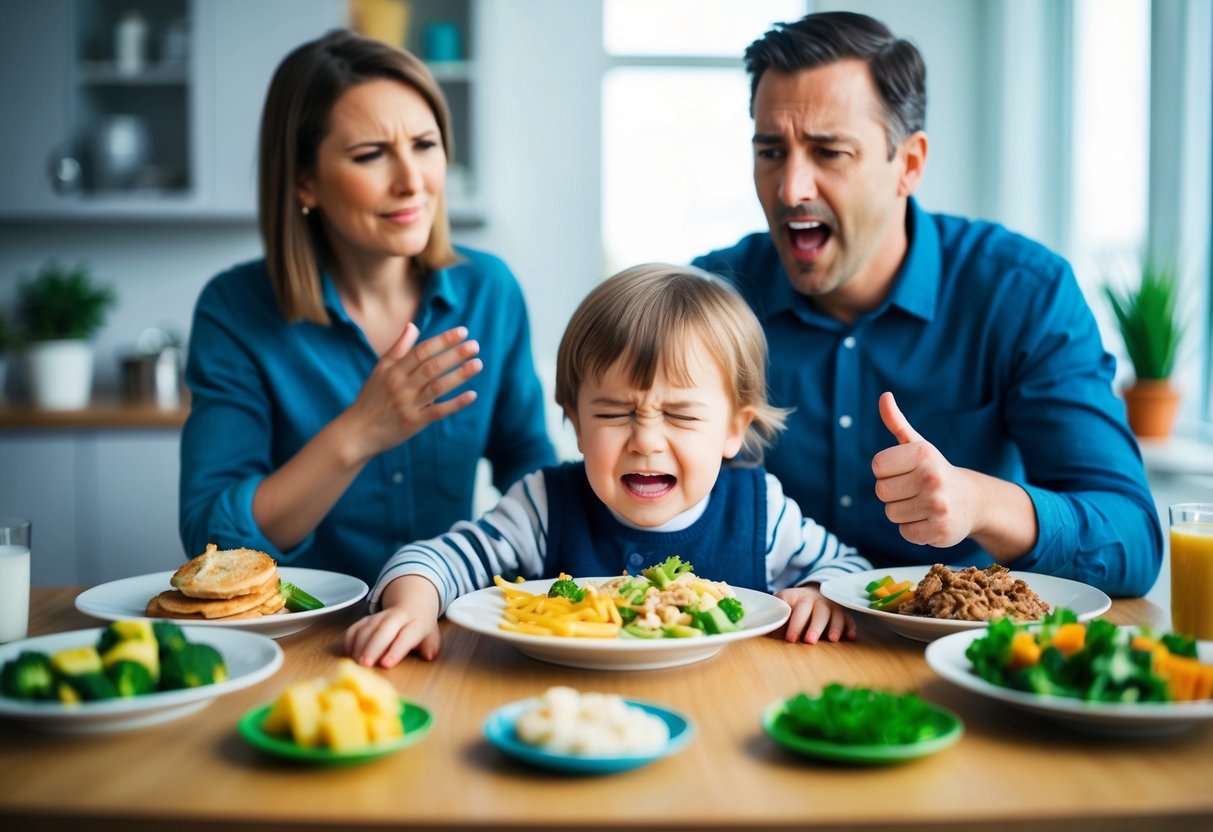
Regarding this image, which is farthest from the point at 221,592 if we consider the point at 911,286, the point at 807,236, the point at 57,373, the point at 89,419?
the point at 57,373

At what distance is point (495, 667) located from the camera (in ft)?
4.16

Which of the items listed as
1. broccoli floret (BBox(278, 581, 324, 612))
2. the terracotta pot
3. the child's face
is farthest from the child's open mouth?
the terracotta pot

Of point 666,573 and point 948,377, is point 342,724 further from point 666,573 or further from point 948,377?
point 948,377

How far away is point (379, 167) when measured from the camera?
1979 millimetres

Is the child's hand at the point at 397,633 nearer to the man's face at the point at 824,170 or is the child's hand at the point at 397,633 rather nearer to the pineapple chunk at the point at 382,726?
the pineapple chunk at the point at 382,726

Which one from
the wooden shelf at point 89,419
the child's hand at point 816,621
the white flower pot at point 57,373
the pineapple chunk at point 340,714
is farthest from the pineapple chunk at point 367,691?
the white flower pot at point 57,373

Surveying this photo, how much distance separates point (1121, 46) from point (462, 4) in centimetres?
212

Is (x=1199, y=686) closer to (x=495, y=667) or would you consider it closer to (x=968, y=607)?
(x=968, y=607)

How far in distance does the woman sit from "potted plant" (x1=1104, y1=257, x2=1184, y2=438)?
1.61 meters

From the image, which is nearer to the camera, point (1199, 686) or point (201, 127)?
point (1199, 686)

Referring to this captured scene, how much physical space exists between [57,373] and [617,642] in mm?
2981

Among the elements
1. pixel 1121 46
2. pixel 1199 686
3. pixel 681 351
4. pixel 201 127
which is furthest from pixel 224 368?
pixel 1121 46

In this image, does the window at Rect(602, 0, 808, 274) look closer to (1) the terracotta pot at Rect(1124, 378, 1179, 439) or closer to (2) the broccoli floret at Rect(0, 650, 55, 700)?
(1) the terracotta pot at Rect(1124, 378, 1179, 439)

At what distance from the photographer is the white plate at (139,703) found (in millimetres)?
987
